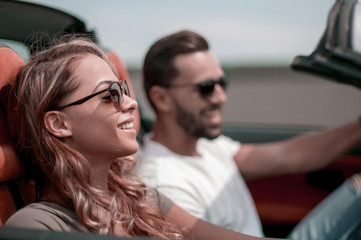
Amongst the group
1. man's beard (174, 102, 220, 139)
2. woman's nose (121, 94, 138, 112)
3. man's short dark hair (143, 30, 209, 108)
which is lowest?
man's beard (174, 102, 220, 139)

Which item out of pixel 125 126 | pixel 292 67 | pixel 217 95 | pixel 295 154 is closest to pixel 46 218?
pixel 125 126

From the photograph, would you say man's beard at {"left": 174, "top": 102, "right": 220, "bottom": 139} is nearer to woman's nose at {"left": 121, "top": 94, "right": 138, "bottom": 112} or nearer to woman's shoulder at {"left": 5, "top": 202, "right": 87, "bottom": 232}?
woman's nose at {"left": 121, "top": 94, "right": 138, "bottom": 112}

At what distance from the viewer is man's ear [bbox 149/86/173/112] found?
2244mm

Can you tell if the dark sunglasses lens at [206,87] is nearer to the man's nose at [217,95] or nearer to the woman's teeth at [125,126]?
the man's nose at [217,95]

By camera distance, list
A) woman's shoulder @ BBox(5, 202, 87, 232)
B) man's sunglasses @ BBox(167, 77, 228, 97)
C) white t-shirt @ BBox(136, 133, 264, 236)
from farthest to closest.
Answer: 1. man's sunglasses @ BBox(167, 77, 228, 97)
2. white t-shirt @ BBox(136, 133, 264, 236)
3. woman's shoulder @ BBox(5, 202, 87, 232)

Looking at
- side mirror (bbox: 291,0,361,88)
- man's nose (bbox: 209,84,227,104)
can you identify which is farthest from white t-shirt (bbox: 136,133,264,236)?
side mirror (bbox: 291,0,361,88)

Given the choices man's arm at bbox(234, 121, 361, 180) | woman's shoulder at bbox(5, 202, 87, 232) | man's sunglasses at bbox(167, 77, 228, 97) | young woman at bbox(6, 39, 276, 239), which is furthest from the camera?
man's arm at bbox(234, 121, 361, 180)

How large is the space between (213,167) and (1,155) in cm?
118

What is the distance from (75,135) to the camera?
1.30 m

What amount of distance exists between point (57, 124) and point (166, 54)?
1.03 m

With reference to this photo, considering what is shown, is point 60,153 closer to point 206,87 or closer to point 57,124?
point 57,124

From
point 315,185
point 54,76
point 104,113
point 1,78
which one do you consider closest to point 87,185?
point 104,113

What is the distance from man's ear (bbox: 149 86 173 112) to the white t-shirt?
0.62ft

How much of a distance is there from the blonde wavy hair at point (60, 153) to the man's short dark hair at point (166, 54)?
83cm
